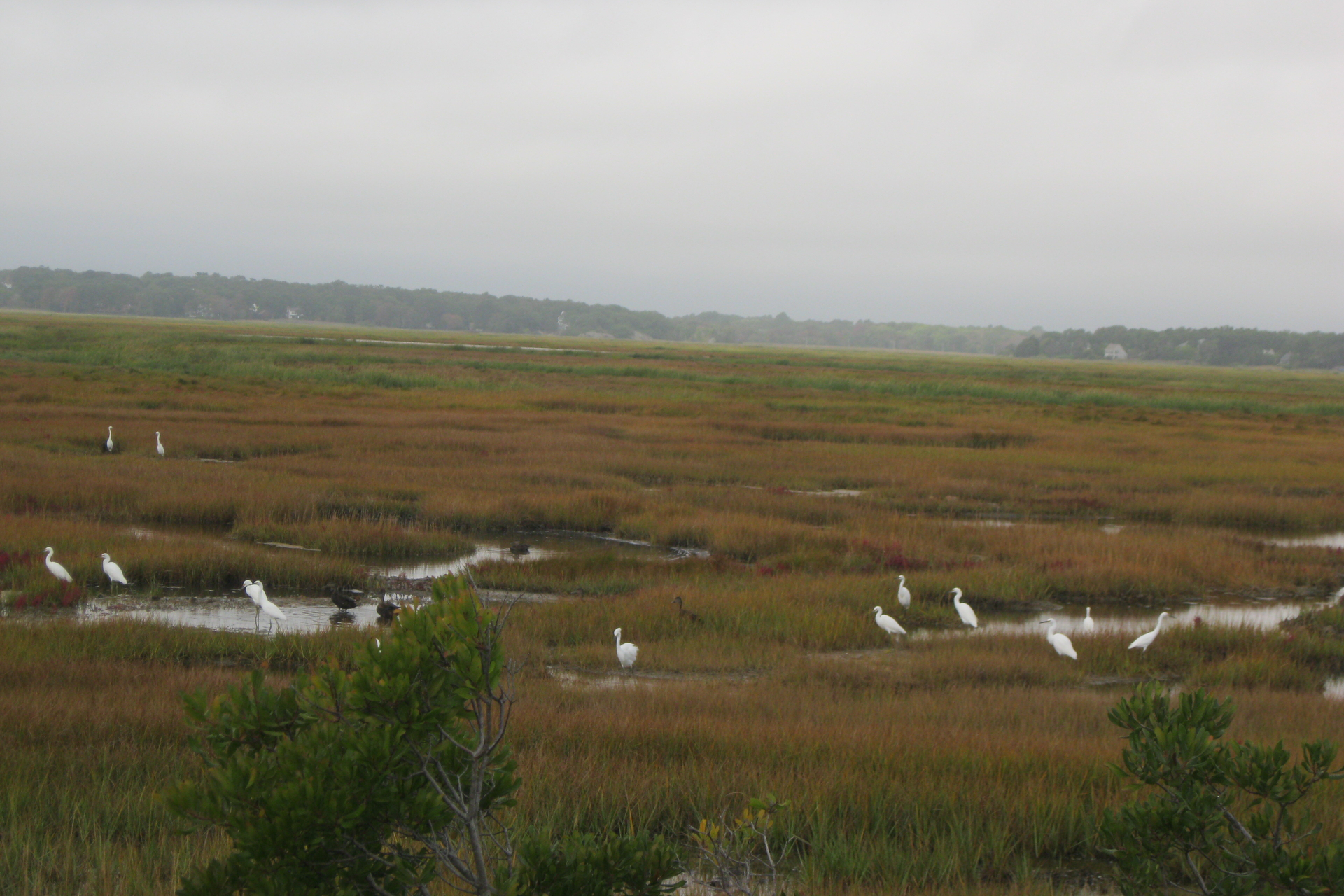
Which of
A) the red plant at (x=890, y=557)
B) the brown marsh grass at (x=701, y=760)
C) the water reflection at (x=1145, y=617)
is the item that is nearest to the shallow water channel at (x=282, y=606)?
the brown marsh grass at (x=701, y=760)

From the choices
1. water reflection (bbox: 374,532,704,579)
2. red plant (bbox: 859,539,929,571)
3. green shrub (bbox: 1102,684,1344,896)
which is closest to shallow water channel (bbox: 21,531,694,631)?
water reflection (bbox: 374,532,704,579)

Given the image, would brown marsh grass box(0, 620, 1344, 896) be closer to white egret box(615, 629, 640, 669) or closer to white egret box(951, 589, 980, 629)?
white egret box(615, 629, 640, 669)

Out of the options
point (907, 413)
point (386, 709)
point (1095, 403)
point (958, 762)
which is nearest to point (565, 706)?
point (958, 762)

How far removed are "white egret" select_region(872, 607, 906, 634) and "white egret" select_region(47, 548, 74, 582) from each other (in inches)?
385

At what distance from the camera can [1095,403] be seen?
52.6m

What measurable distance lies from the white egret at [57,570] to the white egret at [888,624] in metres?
9.77

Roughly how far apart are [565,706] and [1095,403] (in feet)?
168

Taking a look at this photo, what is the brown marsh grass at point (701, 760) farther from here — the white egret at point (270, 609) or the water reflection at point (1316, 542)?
the water reflection at point (1316, 542)

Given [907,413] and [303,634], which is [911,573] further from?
[907,413]

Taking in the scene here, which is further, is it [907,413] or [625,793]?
[907,413]

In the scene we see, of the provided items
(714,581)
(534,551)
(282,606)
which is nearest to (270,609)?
(282,606)

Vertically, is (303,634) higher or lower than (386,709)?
lower

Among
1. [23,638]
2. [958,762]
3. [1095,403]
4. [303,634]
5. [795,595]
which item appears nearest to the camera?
[958,762]

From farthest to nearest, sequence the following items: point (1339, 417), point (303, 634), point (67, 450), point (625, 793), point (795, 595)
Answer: point (1339, 417) < point (67, 450) < point (795, 595) < point (303, 634) < point (625, 793)
